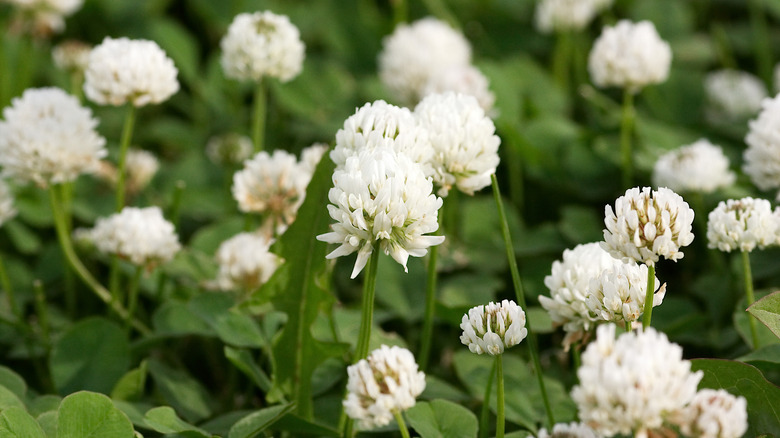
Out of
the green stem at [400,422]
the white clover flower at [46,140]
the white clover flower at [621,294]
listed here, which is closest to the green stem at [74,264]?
the white clover flower at [46,140]

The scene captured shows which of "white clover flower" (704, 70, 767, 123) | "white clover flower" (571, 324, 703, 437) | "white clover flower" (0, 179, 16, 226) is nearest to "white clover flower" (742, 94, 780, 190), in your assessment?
"white clover flower" (571, 324, 703, 437)

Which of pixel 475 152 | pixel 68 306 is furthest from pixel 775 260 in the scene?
pixel 68 306

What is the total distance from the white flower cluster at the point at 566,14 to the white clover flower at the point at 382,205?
1.67m

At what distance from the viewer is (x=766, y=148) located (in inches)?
57.8

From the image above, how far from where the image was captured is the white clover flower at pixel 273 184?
1.55 meters

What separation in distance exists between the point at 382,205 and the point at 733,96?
1.80m

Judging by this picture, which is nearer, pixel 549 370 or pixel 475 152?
pixel 475 152

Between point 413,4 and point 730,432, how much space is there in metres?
2.44

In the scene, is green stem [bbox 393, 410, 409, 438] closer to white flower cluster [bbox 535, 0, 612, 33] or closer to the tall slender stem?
the tall slender stem

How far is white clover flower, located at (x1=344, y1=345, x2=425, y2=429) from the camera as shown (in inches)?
36.5

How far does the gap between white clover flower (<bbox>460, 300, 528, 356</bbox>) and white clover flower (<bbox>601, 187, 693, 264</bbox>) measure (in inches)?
6.2

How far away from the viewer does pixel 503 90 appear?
7.86 feet

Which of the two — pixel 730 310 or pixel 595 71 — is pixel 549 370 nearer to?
pixel 730 310

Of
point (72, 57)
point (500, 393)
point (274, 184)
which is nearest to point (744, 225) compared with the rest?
point (500, 393)
